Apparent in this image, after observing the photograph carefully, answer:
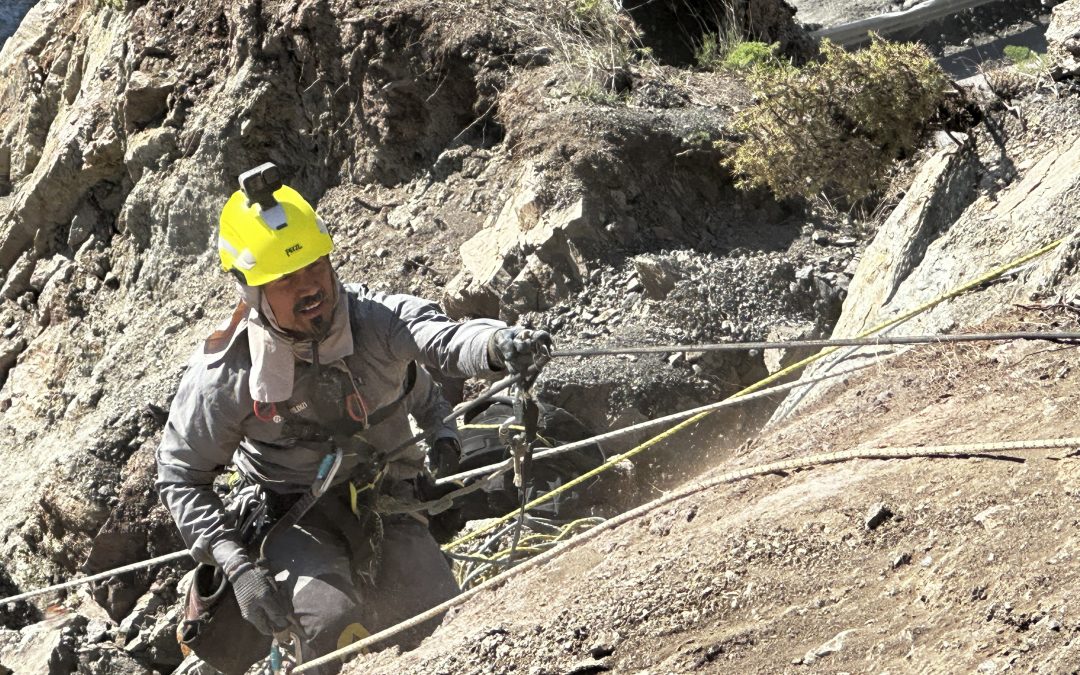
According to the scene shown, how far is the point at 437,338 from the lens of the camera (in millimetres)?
4281

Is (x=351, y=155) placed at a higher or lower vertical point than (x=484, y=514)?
higher

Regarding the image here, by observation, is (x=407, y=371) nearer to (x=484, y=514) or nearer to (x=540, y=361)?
(x=540, y=361)

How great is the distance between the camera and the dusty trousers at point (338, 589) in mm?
4691

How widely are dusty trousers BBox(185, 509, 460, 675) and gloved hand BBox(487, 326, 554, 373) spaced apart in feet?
4.20

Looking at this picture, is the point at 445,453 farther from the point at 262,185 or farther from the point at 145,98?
the point at 145,98

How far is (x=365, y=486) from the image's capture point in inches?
194

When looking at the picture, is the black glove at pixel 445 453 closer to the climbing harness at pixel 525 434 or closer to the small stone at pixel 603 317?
the climbing harness at pixel 525 434

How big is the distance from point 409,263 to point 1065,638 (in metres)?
5.82

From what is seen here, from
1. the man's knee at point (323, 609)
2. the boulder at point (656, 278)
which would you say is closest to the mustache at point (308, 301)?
the man's knee at point (323, 609)

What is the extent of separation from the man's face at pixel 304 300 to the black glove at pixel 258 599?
843 mm

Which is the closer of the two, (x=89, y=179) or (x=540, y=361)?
(x=540, y=361)

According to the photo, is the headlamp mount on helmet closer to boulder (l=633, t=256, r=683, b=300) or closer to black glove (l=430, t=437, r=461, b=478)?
black glove (l=430, t=437, r=461, b=478)

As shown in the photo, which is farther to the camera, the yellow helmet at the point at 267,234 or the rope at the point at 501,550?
the rope at the point at 501,550

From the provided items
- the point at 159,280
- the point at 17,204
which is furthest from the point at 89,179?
the point at 159,280
